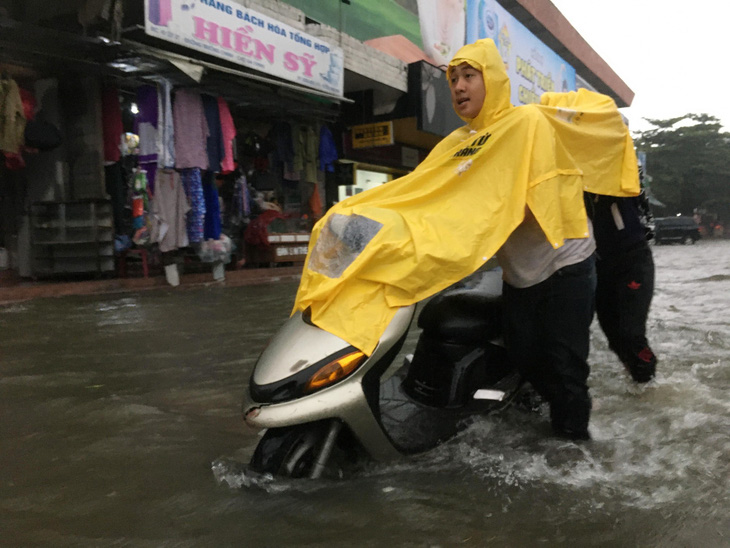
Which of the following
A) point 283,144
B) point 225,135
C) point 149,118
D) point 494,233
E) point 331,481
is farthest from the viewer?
point 283,144

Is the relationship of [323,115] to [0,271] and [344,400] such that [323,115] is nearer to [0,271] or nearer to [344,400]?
[0,271]

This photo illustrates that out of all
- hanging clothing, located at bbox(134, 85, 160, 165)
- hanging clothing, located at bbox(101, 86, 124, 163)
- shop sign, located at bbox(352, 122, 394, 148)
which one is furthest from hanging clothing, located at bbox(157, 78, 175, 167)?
shop sign, located at bbox(352, 122, 394, 148)

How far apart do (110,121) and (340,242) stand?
292 inches

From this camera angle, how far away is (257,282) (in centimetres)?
952

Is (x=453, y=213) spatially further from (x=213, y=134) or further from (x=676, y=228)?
(x=676, y=228)

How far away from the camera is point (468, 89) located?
236cm

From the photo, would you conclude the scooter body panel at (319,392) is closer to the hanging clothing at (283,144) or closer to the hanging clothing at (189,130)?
the hanging clothing at (189,130)

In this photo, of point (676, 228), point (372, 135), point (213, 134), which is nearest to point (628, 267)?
point (213, 134)

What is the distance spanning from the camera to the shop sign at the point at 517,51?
14.1m

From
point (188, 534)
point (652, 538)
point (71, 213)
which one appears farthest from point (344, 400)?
point (71, 213)

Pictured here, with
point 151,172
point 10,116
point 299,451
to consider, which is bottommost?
point 299,451

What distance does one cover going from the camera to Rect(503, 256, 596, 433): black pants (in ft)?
7.52

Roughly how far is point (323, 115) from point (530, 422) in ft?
28.3

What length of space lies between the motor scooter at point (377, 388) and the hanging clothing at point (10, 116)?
6.49m
